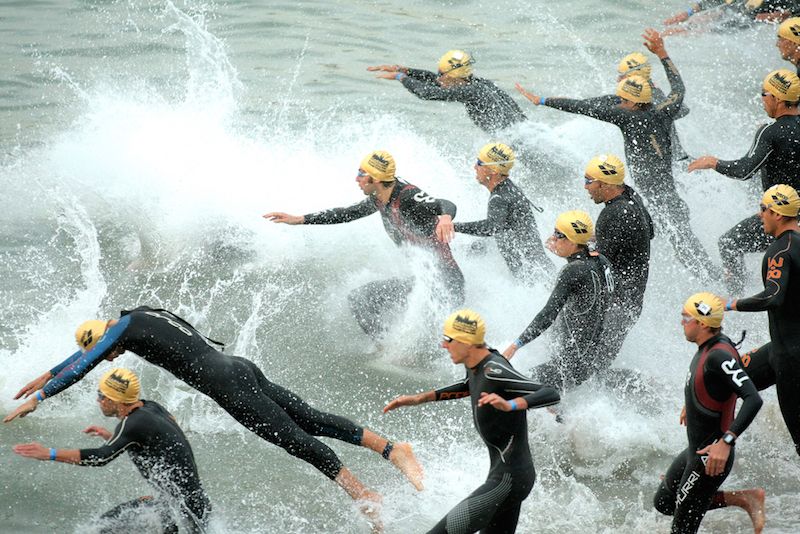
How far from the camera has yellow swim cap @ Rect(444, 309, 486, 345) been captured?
5754 millimetres

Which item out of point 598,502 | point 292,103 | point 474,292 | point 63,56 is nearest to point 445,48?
point 292,103

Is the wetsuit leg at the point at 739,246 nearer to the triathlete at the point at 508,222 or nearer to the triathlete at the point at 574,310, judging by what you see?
the triathlete at the point at 508,222

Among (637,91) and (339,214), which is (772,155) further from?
(339,214)

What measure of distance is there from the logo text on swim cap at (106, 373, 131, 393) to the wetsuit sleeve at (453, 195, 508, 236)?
11.6ft

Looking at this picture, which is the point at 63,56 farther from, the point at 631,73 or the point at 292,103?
the point at 631,73

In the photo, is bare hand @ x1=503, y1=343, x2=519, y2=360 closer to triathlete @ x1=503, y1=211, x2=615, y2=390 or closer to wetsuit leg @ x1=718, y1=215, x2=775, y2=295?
triathlete @ x1=503, y1=211, x2=615, y2=390

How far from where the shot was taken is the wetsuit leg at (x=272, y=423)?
6594 millimetres

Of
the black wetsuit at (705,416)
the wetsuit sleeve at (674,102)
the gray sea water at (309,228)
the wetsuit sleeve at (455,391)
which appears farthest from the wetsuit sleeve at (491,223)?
the black wetsuit at (705,416)

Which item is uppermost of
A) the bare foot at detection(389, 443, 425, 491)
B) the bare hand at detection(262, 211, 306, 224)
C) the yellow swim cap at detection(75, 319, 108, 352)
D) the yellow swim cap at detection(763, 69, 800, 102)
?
the yellow swim cap at detection(763, 69, 800, 102)

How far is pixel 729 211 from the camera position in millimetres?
11539

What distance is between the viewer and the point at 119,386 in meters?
6.16

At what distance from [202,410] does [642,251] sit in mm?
3966

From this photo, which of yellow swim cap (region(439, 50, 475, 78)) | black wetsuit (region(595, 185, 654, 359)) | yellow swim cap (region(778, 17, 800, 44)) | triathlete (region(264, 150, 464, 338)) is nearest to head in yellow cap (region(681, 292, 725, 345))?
black wetsuit (region(595, 185, 654, 359))

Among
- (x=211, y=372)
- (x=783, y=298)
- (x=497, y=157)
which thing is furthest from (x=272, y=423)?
(x=497, y=157)
